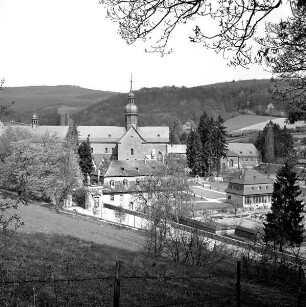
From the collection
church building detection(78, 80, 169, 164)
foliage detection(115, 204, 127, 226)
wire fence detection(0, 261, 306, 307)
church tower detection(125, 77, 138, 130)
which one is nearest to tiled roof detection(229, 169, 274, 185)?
church building detection(78, 80, 169, 164)

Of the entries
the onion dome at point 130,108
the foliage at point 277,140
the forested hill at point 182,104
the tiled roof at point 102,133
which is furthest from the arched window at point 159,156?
the forested hill at point 182,104

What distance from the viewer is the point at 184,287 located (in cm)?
982

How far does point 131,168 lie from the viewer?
44.2 meters

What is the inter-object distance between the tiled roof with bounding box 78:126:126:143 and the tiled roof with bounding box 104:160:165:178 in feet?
101

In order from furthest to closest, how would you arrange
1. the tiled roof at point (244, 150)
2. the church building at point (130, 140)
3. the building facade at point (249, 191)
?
the tiled roof at point (244, 150), the church building at point (130, 140), the building facade at point (249, 191)

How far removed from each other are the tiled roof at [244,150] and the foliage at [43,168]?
196ft

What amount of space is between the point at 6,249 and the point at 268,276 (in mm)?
8168

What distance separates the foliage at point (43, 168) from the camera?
3334cm

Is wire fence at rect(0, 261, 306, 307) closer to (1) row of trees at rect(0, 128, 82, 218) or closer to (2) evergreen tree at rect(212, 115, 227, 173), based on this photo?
(1) row of trees at rect(0, 128, 82, 218)

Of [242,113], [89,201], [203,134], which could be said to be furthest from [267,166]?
[242,113]

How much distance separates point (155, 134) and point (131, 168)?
28.1 metres

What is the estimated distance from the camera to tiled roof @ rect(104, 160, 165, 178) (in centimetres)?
4253

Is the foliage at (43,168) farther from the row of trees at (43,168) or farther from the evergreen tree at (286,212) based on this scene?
the evergreen tree at (286,212)

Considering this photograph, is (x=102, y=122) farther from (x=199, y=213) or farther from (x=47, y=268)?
(x=47, y=268)
